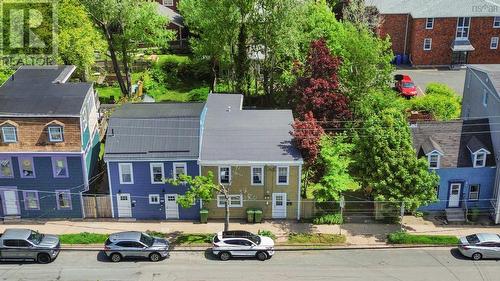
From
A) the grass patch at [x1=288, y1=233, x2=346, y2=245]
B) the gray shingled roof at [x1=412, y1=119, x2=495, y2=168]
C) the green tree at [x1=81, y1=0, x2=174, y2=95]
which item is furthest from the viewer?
the green tree at [x1=81, y1=0, x2=174, y2=95]

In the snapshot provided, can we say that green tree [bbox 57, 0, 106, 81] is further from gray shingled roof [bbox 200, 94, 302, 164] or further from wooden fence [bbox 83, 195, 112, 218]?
wooden fence [bbox 83, 195, 112, 218]

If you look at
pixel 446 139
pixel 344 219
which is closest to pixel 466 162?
pixel 446 139

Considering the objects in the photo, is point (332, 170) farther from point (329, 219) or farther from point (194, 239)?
point (194, 239)

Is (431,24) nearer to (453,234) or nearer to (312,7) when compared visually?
(312,7)

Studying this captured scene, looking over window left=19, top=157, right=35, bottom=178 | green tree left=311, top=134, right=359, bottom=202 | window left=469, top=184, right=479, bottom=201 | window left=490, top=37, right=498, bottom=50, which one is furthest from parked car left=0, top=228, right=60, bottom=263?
window left=490, top=37, right=498, bottom=50

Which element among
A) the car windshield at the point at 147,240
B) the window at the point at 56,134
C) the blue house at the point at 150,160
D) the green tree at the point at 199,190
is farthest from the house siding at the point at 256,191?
the window at the point at 56,134

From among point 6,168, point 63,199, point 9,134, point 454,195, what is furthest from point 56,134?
point 454,195

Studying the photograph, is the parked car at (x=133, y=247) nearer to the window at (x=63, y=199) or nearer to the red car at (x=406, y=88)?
the window at (x=63, y=199)
